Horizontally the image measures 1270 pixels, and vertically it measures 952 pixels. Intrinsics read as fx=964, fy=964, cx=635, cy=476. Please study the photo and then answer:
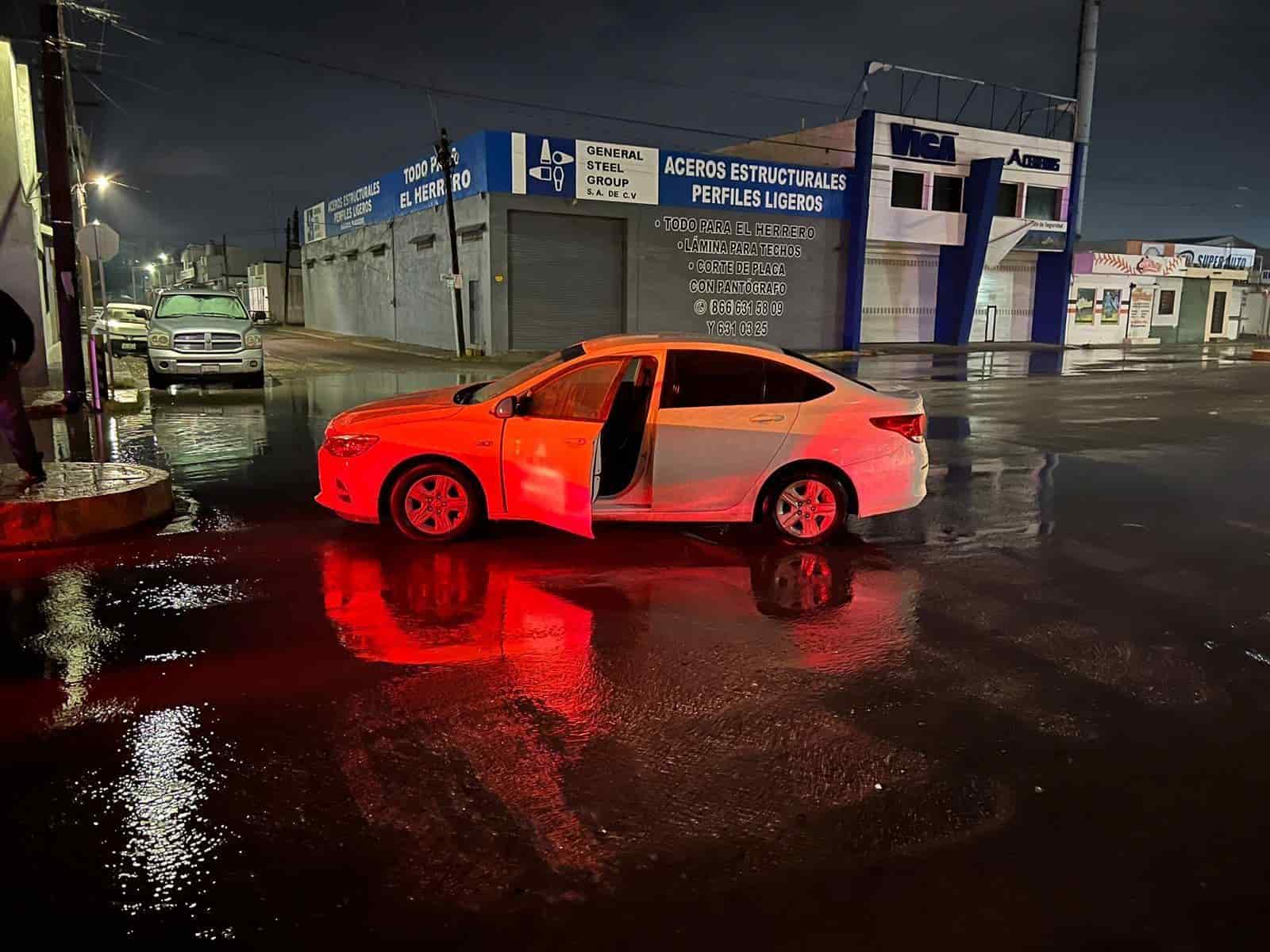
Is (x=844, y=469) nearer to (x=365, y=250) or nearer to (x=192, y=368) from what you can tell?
(x=192, y=368)

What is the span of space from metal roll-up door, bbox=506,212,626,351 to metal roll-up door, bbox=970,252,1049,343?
778 inches

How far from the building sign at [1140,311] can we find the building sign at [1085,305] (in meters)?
3.27

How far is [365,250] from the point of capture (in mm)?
44531

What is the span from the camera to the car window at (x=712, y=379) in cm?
732

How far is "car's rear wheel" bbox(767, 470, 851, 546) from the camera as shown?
750 cm

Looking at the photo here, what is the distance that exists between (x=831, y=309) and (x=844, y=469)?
1299 inches

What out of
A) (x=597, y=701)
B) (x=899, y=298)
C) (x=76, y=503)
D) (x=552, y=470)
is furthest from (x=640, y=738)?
(x=899, y=298)

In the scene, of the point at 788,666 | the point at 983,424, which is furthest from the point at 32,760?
the point at 983,424

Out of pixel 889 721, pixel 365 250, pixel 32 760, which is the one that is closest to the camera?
pixel 32 760

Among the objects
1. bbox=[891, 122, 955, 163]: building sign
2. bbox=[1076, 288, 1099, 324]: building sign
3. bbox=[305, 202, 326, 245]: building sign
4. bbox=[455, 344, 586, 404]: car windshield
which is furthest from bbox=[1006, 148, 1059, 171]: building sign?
bbox=[455, 344, 586, 404]: car windshield

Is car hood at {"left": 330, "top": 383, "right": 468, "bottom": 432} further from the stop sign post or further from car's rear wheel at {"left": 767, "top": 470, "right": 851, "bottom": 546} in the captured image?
the stop sign post

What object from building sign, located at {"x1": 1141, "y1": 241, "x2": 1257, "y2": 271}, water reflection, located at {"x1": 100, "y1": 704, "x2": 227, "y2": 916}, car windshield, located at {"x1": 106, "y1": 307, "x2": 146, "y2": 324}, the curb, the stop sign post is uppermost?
building sign, located at {"x1": 1141, "y1": 241, "x2": 1257, "y2": 271}

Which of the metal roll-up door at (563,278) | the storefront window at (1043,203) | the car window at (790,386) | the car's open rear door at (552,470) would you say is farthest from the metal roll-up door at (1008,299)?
the car's open rear door at (552,470)

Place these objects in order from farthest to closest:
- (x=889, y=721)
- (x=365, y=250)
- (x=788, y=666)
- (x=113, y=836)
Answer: (x=365, y=250) < (x=788, y=666) < (x=889, y=721) < (x=113, y=836)
